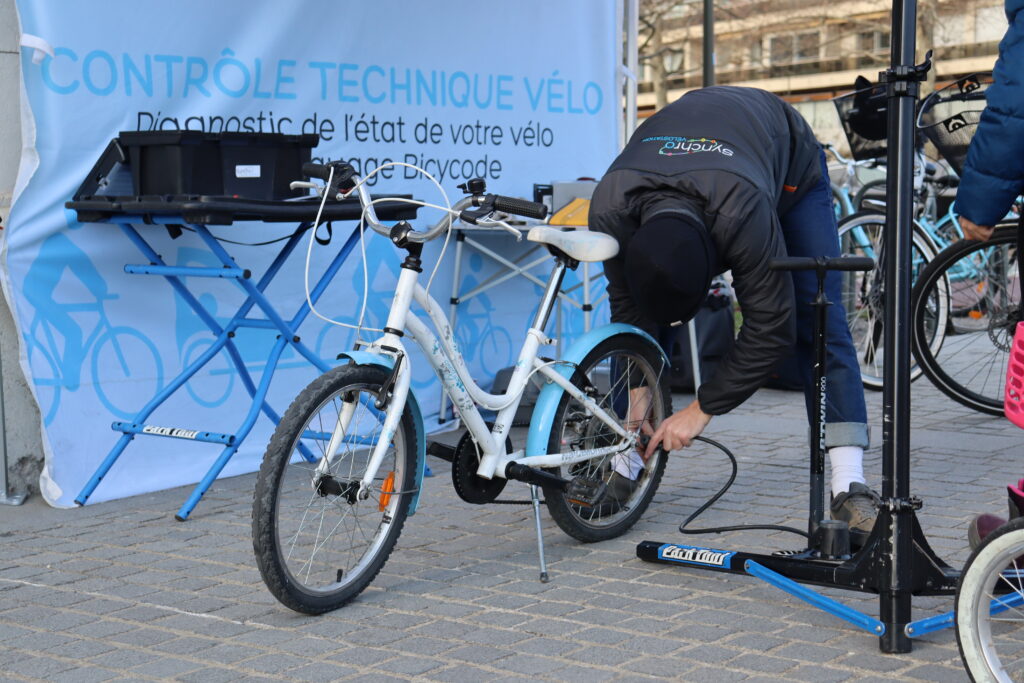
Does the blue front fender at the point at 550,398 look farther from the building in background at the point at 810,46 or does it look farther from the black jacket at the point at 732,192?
the building in background at the point at 810,46

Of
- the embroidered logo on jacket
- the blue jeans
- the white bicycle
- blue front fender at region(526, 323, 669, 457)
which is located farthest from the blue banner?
the blue jeans

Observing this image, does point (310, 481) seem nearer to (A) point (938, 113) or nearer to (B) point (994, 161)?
(B) point (994, 161)

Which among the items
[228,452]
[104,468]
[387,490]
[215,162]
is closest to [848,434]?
[387,490]

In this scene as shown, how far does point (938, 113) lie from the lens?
688cm

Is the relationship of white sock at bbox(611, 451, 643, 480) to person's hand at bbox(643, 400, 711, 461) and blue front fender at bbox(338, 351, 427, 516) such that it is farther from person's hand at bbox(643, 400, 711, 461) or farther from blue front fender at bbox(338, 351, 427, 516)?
blue front fender at bbox(338, 351, 427, 516)

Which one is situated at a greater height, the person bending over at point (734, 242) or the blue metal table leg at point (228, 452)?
the person bending over at point (734, 242)

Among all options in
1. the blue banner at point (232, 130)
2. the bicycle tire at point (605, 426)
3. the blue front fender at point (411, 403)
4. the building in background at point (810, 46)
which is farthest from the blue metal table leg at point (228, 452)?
the building in background at point (810, 46)

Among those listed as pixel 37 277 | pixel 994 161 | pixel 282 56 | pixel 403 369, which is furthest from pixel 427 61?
pixel 994 161

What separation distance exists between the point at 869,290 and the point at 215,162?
395 centimetres

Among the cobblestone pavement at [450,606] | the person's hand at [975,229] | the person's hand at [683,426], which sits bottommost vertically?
the cobblestone pavement at [450,606]

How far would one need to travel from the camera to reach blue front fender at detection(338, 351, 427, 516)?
3.87 metres

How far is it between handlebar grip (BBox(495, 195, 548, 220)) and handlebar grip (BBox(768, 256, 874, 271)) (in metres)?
0.77

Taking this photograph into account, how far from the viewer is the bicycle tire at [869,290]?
7.35 m

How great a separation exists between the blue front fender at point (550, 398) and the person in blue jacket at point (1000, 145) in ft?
4.22
